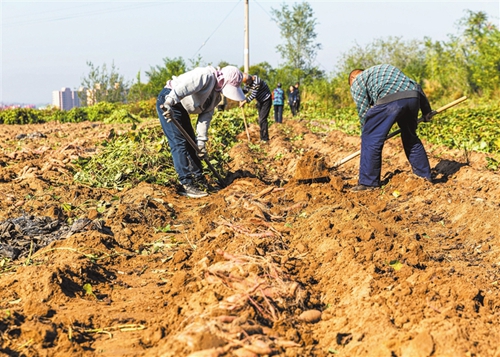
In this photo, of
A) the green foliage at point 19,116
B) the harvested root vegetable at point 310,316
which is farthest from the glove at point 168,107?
the green foliage at point 19,116

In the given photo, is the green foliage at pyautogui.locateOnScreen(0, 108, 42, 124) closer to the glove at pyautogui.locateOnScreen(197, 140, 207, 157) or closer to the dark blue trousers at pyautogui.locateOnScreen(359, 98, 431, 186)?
the glove at pyautogui.locateOnScreen(197, 140, 207, 157)

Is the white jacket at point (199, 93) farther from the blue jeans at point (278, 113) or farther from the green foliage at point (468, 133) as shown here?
the blue jeans at point (278, 113)

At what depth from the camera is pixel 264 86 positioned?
13.2 meters

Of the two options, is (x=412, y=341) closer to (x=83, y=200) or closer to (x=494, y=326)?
(x=494, y=326)

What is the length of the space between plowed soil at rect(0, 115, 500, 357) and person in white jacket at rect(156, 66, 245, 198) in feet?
1.31

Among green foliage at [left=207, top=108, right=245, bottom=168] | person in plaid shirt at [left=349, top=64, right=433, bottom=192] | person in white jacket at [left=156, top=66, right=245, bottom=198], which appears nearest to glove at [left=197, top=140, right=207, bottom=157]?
person in white jacket at [left=156, top=66, right=245, bottom=198]

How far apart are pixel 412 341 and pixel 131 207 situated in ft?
12.4

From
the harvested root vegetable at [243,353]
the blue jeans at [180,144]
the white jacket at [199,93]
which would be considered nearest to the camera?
the harvested root vegetable at [243,353]

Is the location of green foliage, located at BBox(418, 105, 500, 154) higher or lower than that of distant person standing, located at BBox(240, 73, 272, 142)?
lower

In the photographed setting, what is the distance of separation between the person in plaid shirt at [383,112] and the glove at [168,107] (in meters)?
2.39

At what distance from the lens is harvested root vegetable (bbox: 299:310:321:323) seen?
3191 mm

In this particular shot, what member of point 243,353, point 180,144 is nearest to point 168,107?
point 180,144

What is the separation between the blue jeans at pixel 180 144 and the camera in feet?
23.0

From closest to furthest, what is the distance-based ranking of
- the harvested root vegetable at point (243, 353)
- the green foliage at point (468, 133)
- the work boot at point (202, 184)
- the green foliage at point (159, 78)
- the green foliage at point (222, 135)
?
the harvested root vegetable at point (243, 353), the work boot at point (202, 184), the green foliage at point (222, 135), the green foliage at point (468, 133), the green foliage at point (159, 78)
